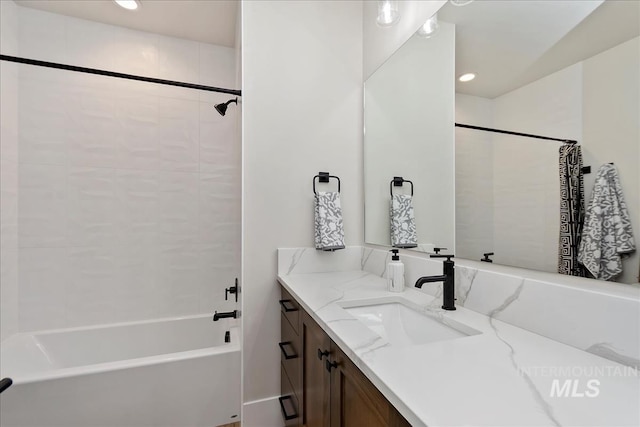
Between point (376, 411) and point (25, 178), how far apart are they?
2668mm

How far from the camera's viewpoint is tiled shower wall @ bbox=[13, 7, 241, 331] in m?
2.08

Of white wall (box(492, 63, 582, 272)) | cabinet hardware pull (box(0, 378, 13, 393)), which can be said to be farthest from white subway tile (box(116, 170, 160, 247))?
white wall (box(492, 63, 582, 272))

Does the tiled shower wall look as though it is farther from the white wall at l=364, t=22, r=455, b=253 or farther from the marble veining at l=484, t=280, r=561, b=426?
the marble veining at l=484, t=280, r=561, b=426

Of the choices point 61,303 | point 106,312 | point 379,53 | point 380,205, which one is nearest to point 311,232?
point 380,205

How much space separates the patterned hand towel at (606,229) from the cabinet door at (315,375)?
739mm

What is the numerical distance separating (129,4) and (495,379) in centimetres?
278

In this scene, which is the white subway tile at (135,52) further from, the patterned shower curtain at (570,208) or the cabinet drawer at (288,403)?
the patterned shower curtain at (570,208)

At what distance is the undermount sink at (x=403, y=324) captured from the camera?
927 mm

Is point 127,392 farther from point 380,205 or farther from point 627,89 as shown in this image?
point 627,89

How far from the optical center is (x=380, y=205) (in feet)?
5.46

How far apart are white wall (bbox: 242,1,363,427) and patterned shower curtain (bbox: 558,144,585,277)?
1.09m

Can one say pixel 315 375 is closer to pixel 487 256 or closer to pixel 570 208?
pixel 487 256

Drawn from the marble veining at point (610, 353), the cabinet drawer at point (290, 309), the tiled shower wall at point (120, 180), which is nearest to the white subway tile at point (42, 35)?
the tiled shower wall at point (120, 180)

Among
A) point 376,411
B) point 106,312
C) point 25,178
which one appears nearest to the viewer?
point 376,411
